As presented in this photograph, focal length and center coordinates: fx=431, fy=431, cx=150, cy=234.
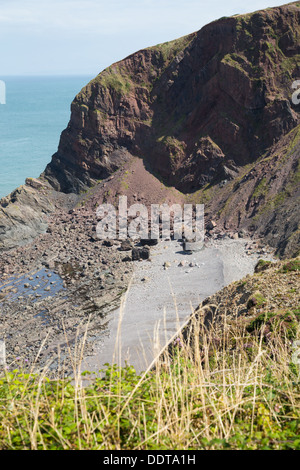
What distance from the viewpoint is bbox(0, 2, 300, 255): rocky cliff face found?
1593 inches

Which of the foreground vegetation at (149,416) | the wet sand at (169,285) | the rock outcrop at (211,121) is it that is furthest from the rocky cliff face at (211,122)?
the foreground vegetation at (149,416)

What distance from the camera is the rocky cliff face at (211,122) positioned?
40469 millimetres

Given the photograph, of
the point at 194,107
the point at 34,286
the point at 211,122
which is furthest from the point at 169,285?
the point at 194,107

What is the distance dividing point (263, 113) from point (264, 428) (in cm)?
4185

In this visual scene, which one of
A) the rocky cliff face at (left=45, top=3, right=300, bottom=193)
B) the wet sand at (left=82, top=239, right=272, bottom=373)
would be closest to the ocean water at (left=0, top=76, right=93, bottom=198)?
the rocky cliff face at (left=45, top=3, right=300, bottom=193)

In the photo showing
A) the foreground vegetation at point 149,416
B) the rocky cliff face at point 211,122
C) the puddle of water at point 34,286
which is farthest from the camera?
the rocky cliff face at point 211,122

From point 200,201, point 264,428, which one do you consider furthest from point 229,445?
point 200,201

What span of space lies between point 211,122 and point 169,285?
26.6 m

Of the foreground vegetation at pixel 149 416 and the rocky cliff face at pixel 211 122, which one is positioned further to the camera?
the rocky cliff face at pixel 211 122

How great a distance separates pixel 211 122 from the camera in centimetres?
4669

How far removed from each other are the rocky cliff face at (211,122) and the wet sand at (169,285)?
15.8 feet

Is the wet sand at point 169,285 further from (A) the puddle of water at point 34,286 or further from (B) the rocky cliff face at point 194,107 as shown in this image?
(B) the rocky cliff face at point 194,107

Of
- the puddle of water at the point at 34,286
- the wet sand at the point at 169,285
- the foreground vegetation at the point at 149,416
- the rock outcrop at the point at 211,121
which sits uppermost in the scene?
the rock outcrop at the point at 211,121

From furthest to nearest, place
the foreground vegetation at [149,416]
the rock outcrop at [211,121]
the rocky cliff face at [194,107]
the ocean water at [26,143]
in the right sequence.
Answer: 1. the ocean water at [26,143]
2. the rocky cliff face at [194,107]
3. the rock outcrop at [211,121]
4. the foreground vegetation at [149,416]
